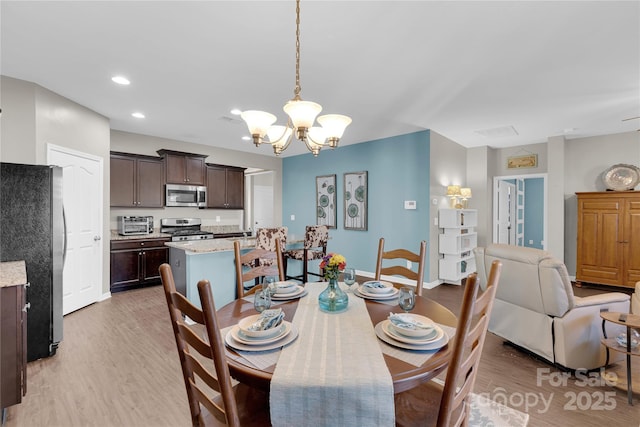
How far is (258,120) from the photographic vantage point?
2.07 meters

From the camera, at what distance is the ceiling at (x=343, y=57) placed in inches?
77.2

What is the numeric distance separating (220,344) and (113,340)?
2692 millimetres

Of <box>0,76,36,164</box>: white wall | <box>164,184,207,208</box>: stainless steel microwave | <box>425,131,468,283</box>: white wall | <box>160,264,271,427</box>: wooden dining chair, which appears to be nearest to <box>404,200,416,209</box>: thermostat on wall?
<box>425,131,468,283</box>: white wall

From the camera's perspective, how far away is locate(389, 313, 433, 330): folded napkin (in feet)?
3.96

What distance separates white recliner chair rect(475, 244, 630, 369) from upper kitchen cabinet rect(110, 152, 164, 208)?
504 cm

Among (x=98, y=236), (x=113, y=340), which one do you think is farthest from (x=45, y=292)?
(x=98, y=236)

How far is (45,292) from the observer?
246 centimetres

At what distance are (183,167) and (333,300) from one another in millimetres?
4724

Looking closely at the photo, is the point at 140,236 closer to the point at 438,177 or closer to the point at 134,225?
the point at 134,225

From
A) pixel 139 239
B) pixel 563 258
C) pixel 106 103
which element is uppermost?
pixel 106 103

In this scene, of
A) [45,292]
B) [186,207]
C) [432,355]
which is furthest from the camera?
[186,207]

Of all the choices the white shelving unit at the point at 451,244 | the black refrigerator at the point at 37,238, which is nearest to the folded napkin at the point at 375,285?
the black refrigerator at the point at 37,238

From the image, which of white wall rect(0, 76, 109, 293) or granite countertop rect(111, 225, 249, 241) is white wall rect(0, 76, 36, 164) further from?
granite countertop rect(111, 225, 249, 241)

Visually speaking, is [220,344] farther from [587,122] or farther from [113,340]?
[587,122]
